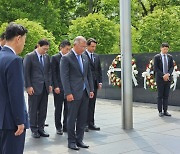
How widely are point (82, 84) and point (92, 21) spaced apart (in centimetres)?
1149

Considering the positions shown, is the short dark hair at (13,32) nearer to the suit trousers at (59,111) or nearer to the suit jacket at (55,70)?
the suit jacket at (55,70)

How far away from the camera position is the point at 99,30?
18.1 m

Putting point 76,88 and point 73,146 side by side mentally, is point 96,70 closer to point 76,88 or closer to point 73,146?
point 76,88

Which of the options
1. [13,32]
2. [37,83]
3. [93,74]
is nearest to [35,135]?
[37,83]

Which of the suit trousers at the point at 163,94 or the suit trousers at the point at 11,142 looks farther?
the suit trousers at the point at 163,94

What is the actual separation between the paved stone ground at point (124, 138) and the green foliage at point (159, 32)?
7051mm

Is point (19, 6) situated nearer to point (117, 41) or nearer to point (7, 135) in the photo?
point (117, 41)

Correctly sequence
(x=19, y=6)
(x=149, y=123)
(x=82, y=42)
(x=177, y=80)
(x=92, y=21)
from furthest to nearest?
(x=19, y=6), (x=92, y=21), (x=177, y=80), (x=149, y=123), (x=82, y=42)

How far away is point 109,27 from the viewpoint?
18.5m

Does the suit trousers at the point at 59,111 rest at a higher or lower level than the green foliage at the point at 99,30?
lower

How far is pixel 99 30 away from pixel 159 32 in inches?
107

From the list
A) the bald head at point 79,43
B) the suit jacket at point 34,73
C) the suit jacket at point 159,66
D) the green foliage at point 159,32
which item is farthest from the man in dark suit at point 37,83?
the green foliage at point 159,32

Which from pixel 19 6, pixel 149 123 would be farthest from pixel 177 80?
pixel 19 6

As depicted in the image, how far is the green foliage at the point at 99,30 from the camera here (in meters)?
18.0
